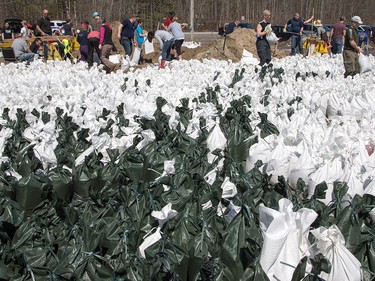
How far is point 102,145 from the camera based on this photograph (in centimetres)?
447

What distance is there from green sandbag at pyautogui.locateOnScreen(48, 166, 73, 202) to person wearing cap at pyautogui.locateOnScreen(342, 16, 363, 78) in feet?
22.0

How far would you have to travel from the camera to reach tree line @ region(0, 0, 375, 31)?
3400 centimetres

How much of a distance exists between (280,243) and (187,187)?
3.55 feet

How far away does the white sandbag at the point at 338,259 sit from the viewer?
2.45 metres

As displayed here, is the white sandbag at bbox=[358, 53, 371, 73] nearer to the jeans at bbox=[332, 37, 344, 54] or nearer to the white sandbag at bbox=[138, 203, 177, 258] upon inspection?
the jeans at bbox=[332, 37, 344, 54]

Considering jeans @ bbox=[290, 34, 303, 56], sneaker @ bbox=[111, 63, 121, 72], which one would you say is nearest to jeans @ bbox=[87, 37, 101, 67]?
sneaker @ bbox=[111, 63, 121, 72]

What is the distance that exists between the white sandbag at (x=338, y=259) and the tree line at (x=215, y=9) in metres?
32.8

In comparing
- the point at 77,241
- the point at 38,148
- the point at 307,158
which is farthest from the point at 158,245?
the point at 38,148

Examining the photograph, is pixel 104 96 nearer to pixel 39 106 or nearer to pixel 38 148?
pixel 39 106

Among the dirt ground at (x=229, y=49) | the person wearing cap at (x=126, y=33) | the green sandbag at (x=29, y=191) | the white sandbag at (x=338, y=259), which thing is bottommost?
the dirt ground at (x=229, y=49)

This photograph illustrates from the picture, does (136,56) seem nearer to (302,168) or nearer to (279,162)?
(279,162)

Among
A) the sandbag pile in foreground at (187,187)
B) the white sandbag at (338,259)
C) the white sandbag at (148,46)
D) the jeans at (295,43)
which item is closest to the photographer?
the white sandbag at (338,259)

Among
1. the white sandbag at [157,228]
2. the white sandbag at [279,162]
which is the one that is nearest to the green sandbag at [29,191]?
the white sandbag at [157,228]

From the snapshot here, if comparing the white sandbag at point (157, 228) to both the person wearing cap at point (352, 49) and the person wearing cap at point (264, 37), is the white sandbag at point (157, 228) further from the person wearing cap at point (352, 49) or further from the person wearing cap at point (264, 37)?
the person wearing cap at point (264, 37)
